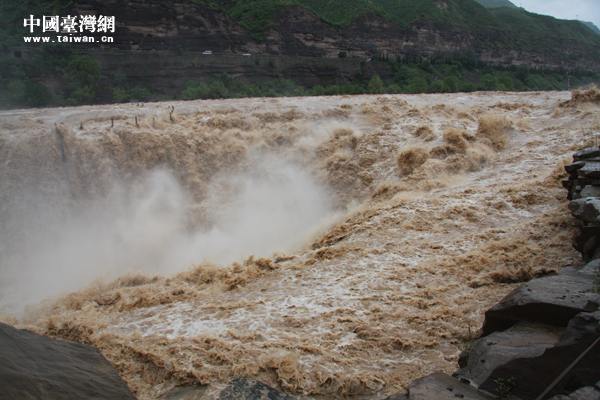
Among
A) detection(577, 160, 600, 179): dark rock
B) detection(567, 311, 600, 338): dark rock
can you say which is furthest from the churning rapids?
detection(567, 311, 600, 338): dark rock

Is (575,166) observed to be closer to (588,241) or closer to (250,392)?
(588,241)

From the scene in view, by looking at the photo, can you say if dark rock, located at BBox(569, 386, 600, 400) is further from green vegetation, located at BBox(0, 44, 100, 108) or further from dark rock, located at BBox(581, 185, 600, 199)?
green vegetation, located at BBox(0, 44, 100, 108)

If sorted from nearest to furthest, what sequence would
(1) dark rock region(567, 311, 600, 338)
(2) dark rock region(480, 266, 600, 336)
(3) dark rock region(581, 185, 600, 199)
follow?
(1) dark rock region(567, 311, 600, 338)
(2) dark rock region(480, 266, 600, 336)
(3) dark rock region(581, 185, 600, 199)

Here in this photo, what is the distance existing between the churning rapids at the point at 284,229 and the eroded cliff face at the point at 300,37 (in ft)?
117

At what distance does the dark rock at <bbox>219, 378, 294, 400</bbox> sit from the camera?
389 cm

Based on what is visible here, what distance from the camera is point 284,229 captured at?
1132cm

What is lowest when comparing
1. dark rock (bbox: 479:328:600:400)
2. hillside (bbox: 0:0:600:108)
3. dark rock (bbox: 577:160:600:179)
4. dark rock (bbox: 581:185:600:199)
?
dark rock (bbox: 479:328:600:400)

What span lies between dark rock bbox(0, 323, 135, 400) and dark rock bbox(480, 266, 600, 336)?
3.57 metres

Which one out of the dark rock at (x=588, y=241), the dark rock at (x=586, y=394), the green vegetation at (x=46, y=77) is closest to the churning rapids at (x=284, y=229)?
the dark rock at (x=588, y=241)

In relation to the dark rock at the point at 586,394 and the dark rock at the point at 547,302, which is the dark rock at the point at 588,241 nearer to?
the dark rock at the point at 547,302

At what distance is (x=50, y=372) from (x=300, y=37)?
2077 inches

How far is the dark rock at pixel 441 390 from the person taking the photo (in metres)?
3.06

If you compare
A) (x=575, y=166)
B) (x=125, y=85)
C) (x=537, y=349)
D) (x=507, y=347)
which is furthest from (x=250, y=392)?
(x=125, y=85)

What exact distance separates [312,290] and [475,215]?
3.92m
